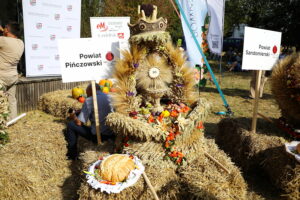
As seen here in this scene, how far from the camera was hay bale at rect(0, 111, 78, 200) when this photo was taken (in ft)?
→ 9.98

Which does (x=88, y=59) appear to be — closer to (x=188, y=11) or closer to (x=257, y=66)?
(x=257, y=66)

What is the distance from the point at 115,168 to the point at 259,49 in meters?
3.02

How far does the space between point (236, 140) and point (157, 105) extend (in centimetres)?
163

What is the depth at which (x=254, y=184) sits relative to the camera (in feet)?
11.9

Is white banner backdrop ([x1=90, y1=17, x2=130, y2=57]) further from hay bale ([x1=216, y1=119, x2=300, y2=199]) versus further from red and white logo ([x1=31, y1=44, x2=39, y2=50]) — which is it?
hay bale ([x1=216, y1=119, x2=300, y2=199])

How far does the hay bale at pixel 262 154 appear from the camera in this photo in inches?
122

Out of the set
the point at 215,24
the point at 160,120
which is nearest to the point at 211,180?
the point at 160,120

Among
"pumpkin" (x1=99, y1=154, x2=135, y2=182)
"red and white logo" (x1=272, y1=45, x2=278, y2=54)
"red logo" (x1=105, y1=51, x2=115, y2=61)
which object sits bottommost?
"pumpkin" (x1=99, y1=154, x2=135, y2=182)

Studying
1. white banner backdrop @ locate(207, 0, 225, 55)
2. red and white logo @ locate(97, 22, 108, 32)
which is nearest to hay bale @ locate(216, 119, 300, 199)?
white banner backdrop @ locate(207, 0, 225, 55)

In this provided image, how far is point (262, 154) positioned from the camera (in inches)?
142

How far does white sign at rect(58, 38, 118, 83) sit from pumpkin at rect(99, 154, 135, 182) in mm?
1416

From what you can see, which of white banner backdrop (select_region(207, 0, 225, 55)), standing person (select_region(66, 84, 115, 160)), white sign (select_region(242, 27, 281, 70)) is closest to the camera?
white sign (select_region(242, 27, 281, 70))

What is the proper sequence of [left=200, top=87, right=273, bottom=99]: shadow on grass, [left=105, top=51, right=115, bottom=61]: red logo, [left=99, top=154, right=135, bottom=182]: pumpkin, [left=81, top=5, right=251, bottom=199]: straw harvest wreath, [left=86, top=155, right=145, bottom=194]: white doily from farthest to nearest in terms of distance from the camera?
[left=200, top=87, right=273, bottom=99]: shadow on grass < [left=105, top=51, right=115, bottom=61]: red logo < [left=81, top=5, right=251, bottom=199]: straw harvest wreath < [left=99, top=154, right=135, bottom=182]: pumpkin < [left=86, top=155, right=145, bottom=194]: white doily

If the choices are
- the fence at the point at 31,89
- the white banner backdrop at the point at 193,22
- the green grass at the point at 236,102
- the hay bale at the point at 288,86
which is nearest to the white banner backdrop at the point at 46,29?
the fence at the point at 31,89
